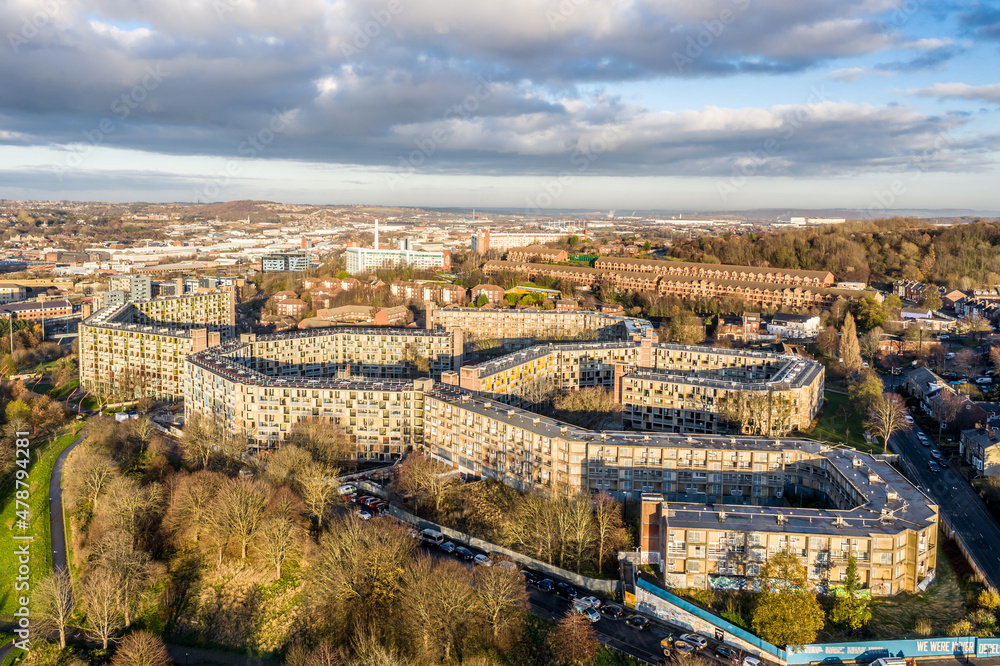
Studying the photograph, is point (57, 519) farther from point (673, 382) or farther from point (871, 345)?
point (871, 345)

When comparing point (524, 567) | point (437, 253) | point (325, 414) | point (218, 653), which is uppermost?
point (437, 253)

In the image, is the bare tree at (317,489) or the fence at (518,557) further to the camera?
→ the bare tree at (317,489)

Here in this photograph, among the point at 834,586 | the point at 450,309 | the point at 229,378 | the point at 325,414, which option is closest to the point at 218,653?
the point at 325,414

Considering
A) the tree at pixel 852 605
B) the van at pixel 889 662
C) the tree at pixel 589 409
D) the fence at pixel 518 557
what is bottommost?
the fence at pixel 518 557

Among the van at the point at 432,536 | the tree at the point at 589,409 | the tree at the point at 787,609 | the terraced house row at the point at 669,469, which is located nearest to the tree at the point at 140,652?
the van at the point at 432,536

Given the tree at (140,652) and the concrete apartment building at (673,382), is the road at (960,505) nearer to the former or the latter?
the concrete apartment building at (673,382)

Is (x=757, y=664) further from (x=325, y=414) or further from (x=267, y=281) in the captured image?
(x=267, y=281)

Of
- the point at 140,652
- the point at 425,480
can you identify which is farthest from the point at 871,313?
the point at 140,652
